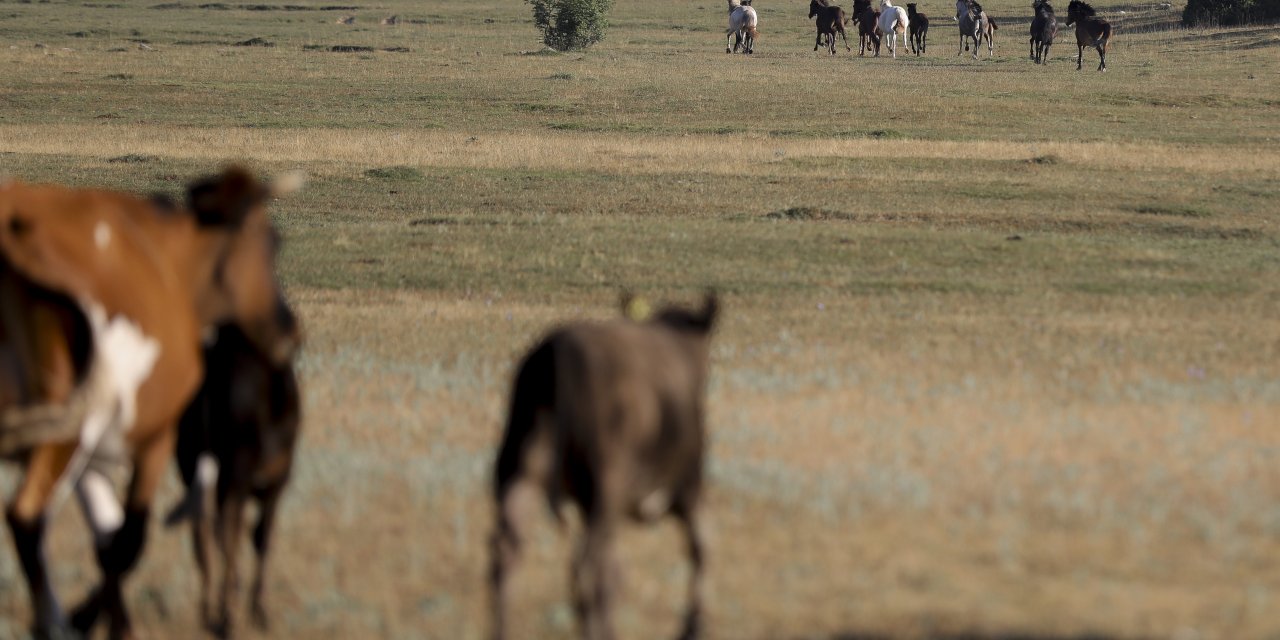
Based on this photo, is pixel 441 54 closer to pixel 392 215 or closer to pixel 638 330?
pixel 392 215

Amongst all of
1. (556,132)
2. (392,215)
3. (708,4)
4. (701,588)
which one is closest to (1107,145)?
(556,132)

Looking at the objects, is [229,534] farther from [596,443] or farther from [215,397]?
[596,443]

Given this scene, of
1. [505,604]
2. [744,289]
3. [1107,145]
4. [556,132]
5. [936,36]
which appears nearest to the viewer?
[505,604]

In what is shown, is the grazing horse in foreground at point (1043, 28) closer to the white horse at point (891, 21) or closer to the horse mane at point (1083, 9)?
the horse mane at point (1083, 9)

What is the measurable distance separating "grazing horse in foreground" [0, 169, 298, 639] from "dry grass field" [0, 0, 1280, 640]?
2.94ft

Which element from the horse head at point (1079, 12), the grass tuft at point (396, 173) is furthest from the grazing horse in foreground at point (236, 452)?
the horse head at point (1079, 12)

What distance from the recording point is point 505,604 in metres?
5.40

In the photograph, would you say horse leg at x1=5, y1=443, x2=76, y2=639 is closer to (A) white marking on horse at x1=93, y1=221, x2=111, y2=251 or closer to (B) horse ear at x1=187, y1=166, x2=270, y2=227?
(A) white marking on horse at x1=93, y1=221, x2=111, y2=251

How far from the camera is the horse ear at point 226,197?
621 cm

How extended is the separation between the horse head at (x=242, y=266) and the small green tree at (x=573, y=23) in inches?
2029

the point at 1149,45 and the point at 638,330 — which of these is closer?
the point at 638,330

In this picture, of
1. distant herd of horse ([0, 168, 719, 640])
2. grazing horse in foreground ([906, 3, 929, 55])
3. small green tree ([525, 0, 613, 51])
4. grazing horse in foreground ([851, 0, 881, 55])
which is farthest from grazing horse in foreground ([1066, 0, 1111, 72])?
distant herd of horse ([0, 168, 719, 640])

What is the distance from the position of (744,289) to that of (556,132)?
55.2ft

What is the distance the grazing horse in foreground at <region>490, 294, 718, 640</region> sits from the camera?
5328 millimetres
